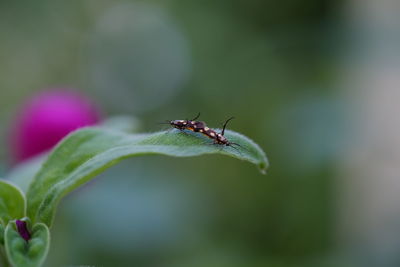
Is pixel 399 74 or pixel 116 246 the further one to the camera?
pixel 399 74

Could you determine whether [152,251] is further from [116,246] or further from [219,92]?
[219,92]

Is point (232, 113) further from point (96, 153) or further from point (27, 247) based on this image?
point (27, 247)

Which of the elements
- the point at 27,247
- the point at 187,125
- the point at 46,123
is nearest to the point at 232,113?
the point at 46,123

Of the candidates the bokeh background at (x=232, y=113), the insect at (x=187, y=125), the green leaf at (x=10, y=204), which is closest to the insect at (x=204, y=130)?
the insect at (x=187, y=125)

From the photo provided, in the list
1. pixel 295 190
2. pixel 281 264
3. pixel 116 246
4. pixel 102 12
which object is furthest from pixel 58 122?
pixel 102 12

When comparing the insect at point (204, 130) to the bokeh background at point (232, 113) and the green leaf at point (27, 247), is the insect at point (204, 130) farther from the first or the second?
the bokeh background at point (232, 113)

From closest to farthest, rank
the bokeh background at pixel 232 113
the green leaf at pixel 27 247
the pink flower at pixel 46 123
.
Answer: the green leaf at pixel 27 247 → the pink flower at pixel 46 123 → the bokeh background at pixel 232 113

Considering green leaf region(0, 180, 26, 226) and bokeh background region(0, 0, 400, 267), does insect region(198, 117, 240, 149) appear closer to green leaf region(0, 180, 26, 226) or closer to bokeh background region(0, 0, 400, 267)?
green leaf region(0, 180, 26, 226)
